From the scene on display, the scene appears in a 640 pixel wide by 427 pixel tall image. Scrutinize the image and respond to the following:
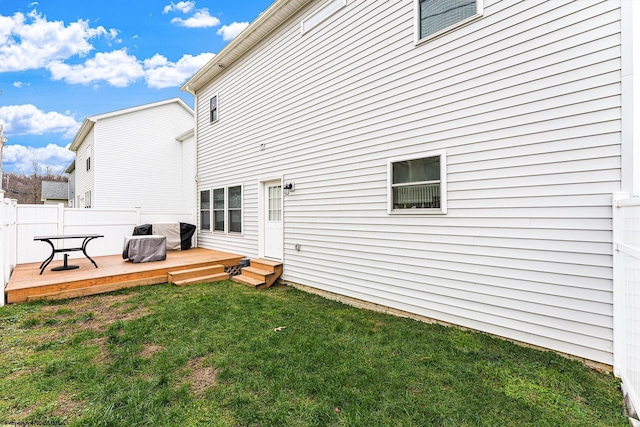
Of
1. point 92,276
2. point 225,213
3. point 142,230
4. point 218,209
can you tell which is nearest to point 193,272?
point 92,276

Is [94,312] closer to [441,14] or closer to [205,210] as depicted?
[205,210]

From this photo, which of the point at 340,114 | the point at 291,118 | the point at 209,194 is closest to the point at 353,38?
the point at 340,114

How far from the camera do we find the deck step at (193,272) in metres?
6.20

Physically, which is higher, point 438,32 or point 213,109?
point 213,109

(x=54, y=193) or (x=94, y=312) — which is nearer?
(x=94, y=312)

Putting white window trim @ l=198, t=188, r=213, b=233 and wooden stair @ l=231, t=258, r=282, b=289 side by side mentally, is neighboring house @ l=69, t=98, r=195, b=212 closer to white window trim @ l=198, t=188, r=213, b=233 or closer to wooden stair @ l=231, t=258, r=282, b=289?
white window trim @ l=198, t=188, r=213, b=233

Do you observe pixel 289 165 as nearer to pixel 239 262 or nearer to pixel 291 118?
pixel 291 118

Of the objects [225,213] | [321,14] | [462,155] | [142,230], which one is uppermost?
[321,14]

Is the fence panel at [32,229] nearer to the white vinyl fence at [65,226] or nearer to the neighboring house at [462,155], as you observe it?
the white vinyl fence at [65,226]

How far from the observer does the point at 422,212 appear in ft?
13.4

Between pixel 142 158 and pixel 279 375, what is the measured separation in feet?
47.1

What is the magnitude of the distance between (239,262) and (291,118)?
3.85 meters

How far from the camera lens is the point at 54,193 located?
2709 centimetres

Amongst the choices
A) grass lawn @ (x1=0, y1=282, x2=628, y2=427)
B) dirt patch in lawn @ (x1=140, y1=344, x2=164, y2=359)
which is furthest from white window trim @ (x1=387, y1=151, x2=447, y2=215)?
dirt patch in lawn @ (x1=140, y1=344, x2=164, y2=359)
